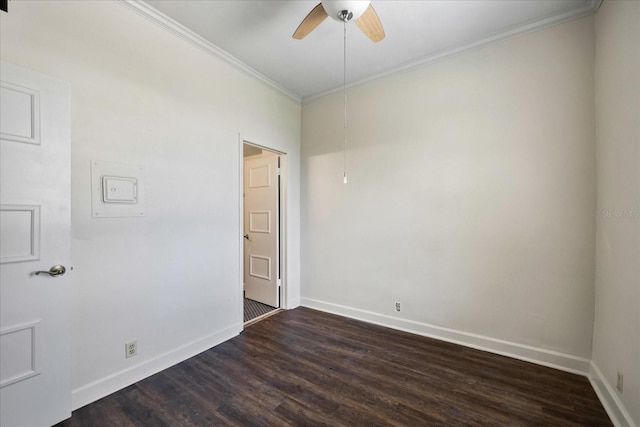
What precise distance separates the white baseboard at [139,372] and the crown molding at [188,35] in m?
2.77

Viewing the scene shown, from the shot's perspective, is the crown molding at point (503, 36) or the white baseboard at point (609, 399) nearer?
the white baseboard at point (609, 399)

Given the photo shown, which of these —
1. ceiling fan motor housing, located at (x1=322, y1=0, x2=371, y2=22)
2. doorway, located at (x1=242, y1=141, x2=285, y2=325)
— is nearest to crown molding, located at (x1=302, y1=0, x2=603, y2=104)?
ceiling fan motor housing, located at (x1=322, y1=0, x2=371, y2=22)

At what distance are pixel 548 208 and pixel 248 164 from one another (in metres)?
3.56

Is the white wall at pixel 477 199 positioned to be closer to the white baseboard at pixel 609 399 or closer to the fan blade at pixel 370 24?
the white baseboard at pixel 609 399

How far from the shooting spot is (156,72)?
2.17m

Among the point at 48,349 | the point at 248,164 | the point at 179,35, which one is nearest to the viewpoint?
the point at 48,349

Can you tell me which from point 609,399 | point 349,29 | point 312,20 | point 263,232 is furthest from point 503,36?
point 263,232

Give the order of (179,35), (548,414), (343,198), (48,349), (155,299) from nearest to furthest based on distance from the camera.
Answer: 1. (48,349)
2. (548,414)
3. (155,299)
4. (179,35)
5. (343,198)

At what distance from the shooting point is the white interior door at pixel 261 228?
3.63 meters

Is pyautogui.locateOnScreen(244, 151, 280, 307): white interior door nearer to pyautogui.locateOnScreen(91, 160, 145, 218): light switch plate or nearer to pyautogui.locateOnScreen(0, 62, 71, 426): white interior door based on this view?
pyautogui.locateOnScreen(91, 160, 145, 218): light switch plate

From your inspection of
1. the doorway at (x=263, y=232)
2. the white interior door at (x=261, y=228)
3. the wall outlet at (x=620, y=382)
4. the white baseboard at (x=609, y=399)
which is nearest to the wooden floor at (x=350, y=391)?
the white baseboard at (x=609, y=399)

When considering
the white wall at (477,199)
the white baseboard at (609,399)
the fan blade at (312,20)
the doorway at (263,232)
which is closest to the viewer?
the white baseboard at (609,399)

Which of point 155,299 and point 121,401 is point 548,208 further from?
point 121,401

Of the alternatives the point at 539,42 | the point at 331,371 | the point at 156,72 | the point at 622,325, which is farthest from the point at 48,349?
the point at 539,42
